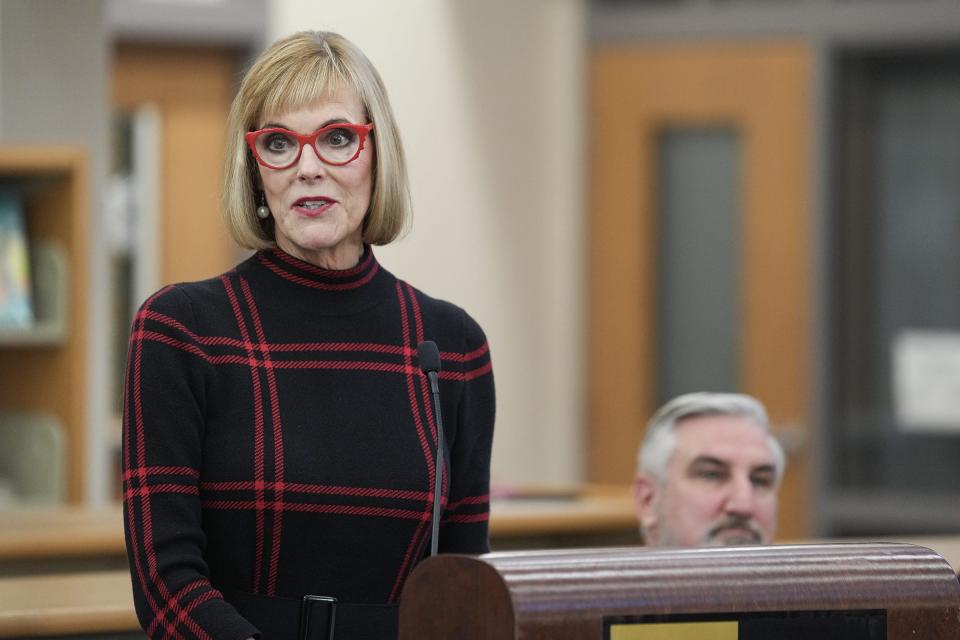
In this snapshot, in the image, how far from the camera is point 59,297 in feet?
12.3

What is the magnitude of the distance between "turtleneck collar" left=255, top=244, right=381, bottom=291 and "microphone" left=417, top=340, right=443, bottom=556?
0.09m

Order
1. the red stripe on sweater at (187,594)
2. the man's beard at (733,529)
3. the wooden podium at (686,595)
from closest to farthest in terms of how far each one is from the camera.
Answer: the wooden podium at (686,595) → the red stripe on sweater at (187,594) → the man's beard at (733,529)

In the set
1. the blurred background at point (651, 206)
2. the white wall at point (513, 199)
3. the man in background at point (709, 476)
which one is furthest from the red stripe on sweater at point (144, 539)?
the white wall at point (513, 199)

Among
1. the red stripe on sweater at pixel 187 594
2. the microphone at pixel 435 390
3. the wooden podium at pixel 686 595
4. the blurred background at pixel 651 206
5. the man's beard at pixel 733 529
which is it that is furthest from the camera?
the blurred background at pixel 651 206

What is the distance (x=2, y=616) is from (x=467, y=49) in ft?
11.9

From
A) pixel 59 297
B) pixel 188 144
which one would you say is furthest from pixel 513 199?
pixel 59 297

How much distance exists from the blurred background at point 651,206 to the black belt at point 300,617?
370cm

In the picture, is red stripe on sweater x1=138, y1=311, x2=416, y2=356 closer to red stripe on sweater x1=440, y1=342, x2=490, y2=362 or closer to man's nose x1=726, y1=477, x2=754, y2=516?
red stripe on sweater x1=440, y1=342, x2=490, y2=362

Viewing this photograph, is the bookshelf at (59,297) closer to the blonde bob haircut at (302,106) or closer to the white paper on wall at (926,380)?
the blonde bob haircut at (302,106)

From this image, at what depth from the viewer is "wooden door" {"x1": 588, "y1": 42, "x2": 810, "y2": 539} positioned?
5.25m

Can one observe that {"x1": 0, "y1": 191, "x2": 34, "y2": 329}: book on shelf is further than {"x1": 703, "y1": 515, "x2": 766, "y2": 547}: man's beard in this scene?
Yes

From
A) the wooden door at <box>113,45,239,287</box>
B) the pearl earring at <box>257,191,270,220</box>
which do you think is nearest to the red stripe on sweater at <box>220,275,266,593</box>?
the pearl earring at <box>257,191,270,220</box>

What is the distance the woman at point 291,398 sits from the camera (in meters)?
1.35

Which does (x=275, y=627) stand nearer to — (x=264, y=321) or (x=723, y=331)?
(x=264, y=321)
